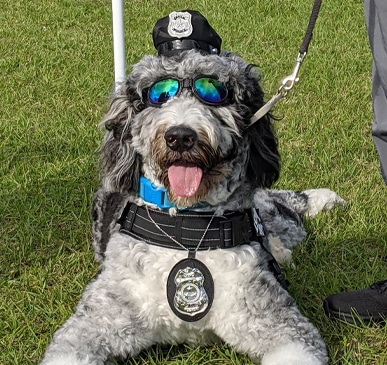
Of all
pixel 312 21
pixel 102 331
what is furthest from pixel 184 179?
pixel 312 21

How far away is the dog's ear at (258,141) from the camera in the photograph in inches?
128

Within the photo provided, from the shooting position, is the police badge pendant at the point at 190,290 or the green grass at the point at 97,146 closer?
the police badge pendant at the point at 190,290

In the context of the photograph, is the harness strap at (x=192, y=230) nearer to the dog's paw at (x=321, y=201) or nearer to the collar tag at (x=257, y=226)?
the collar tag at (x=257, y=226)

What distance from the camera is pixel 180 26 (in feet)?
10.6

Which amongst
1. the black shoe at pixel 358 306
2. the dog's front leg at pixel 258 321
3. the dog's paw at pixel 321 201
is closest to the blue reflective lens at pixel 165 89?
the dog's front leg at pixel 258 321

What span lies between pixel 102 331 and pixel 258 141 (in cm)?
107

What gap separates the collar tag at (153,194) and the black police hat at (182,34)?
1.89ft

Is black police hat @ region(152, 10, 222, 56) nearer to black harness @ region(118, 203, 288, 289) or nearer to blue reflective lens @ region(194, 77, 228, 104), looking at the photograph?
blue reflective lens @ region(194, 77, 228, 104)

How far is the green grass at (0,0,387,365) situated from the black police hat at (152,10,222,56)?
1.34 m

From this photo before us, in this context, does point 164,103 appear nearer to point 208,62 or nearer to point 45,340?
point 208,62

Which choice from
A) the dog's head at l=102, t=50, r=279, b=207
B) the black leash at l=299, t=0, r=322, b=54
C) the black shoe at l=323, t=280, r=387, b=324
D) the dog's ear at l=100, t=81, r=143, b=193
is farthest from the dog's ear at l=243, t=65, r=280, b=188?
the black shoe at l=323, t=280, r=387, b=324

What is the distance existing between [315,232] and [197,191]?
5.43 ft

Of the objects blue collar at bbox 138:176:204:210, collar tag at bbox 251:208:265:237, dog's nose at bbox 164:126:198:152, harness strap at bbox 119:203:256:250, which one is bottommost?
collar tag at bbox 251:208:265:237

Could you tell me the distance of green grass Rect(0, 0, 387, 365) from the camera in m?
3.69
